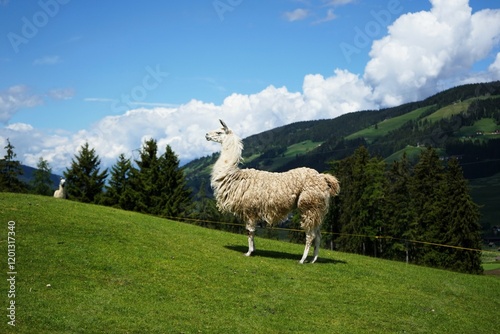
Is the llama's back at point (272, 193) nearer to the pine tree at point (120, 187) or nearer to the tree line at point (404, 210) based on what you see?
the tree line at point (404, 210)

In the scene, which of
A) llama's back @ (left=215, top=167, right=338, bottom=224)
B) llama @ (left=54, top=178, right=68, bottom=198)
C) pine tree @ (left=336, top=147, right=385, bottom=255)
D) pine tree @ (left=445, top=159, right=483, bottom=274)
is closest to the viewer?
llama's back @ (left=215, top=167, right=338, bottom=224)

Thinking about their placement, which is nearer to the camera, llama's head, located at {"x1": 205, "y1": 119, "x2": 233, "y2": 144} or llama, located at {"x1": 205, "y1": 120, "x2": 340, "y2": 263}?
llama, located at {"x1": 205, "y1": 120, "x2": 340, "y2": 263}

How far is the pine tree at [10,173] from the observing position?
5638cm

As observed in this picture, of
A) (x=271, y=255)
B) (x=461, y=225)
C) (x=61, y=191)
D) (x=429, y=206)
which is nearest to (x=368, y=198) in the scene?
(x=429, y=206)

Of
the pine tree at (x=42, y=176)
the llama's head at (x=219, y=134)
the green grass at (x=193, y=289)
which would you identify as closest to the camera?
the green grass at (x=193, y=289)

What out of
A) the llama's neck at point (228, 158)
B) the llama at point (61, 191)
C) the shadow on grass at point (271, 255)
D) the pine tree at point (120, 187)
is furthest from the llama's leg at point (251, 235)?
the pine tree at point (120, 187)

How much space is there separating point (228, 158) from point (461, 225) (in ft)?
137

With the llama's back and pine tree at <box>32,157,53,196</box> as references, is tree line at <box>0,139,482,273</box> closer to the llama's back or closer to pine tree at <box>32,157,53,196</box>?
pine tree at <box>32,157,53,196</box>

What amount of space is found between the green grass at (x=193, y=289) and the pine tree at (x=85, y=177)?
3572 centimetres

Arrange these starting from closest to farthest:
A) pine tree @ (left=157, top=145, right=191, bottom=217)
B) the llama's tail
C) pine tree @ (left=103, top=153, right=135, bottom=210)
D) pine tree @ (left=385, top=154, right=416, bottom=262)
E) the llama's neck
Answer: the llama's tail → the llama's neck → pine tree @ (left=157, top=145, right=191, bottom=217) → pine tree @ (left=103, top=153, right=135, bottom=210) → pine tree @ (left=385, top=154, right=416, bottom=262)

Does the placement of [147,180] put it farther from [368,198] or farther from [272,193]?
[272,193]

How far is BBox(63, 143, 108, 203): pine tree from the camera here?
2078 inches

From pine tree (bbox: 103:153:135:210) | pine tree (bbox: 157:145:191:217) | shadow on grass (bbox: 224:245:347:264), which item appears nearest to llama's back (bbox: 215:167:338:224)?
shadow on grass (bbox: 224:245:347:264)

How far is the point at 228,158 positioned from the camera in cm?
1711
